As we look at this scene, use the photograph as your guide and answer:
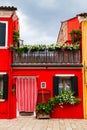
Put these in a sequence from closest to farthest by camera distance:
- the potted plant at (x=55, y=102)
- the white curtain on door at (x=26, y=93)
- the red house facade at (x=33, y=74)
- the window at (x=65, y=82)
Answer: the potted plant at (x=55, y=102) → the red house facade at (x=33, y=74) → the white curtain on door at (x=26, y=93) → the window at (x=65, y=82)

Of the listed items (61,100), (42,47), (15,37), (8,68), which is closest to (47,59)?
(42,47)

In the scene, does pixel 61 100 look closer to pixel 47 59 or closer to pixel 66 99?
pixel 66 99

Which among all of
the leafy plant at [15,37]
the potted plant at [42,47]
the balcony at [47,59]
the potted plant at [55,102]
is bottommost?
the potted plant at [55,102]

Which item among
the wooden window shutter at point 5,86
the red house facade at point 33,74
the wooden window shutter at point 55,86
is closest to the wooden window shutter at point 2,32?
the red house facade at point 33,74

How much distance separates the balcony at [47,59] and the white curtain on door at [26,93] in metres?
0.98

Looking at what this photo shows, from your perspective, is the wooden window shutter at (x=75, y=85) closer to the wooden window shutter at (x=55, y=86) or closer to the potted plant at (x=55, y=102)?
the potted plant at (x=55, y=102)

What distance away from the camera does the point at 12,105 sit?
68.6ft

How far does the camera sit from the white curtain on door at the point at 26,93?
2131cm

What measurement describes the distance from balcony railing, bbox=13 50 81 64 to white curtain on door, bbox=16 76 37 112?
115 cm

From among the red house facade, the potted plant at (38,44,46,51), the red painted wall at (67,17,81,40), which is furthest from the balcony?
the red painted wall at (67,17,81,40)

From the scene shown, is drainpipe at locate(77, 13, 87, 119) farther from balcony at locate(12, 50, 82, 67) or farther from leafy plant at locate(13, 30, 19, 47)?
leafy plant at locate(13, 30, 19, 47)

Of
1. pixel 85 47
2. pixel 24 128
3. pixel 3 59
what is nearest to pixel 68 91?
pixel 85 47

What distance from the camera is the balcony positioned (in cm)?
2119

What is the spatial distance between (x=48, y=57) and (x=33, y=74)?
1.45 metres
